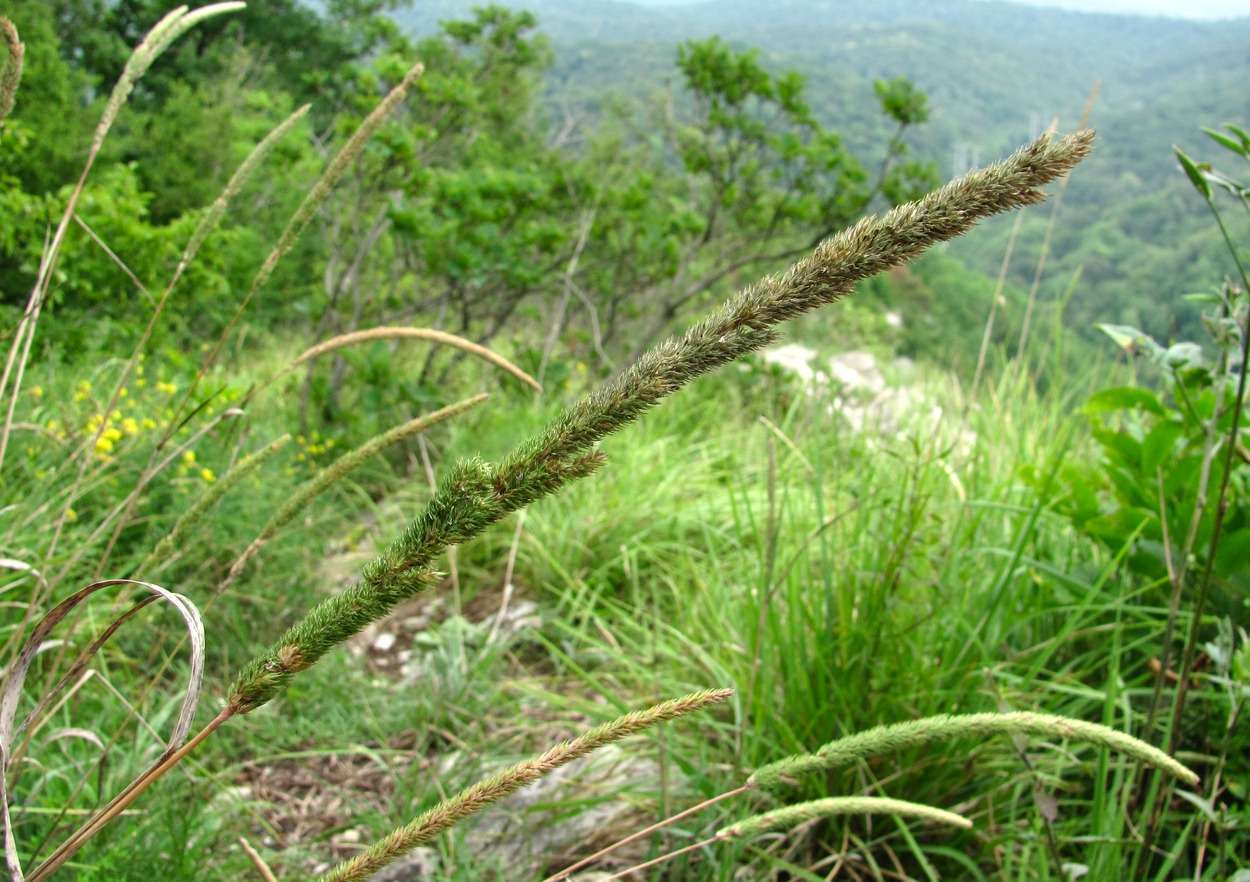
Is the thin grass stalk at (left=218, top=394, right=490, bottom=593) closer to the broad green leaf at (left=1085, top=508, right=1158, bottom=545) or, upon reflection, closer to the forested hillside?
the broad green leaf at (left=1085, top=508, right=1158, bottom=545)

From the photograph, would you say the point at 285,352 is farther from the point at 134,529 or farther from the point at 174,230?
the point at 134,529

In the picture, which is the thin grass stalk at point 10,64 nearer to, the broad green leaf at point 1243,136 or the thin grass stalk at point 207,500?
the thin grass stalk at point 207,500

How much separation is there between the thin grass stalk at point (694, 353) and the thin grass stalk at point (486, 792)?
165mm

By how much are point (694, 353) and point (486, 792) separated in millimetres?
343

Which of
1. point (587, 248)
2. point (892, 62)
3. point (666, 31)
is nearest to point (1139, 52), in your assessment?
point (892, 62)

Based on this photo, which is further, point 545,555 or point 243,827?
point 545,555

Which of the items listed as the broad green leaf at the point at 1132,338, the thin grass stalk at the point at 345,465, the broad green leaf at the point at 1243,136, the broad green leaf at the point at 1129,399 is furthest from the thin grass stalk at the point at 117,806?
the broad green leaf at the point at 1129,399

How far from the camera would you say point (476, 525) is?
0.44 metres

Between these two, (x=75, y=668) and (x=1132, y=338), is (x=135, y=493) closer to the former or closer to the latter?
(x=75, y=668)

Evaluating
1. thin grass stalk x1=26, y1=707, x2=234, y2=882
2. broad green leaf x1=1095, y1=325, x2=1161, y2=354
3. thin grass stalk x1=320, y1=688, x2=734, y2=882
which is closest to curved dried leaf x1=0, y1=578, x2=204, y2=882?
thin grass stalk x1=26, y1=707, x2=234, y2=882

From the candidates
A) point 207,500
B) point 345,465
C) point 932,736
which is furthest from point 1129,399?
point 207,500

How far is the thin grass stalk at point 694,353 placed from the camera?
16.5 inches

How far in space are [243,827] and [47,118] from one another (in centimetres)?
824

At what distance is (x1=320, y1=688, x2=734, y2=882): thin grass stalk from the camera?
54 centimetres
